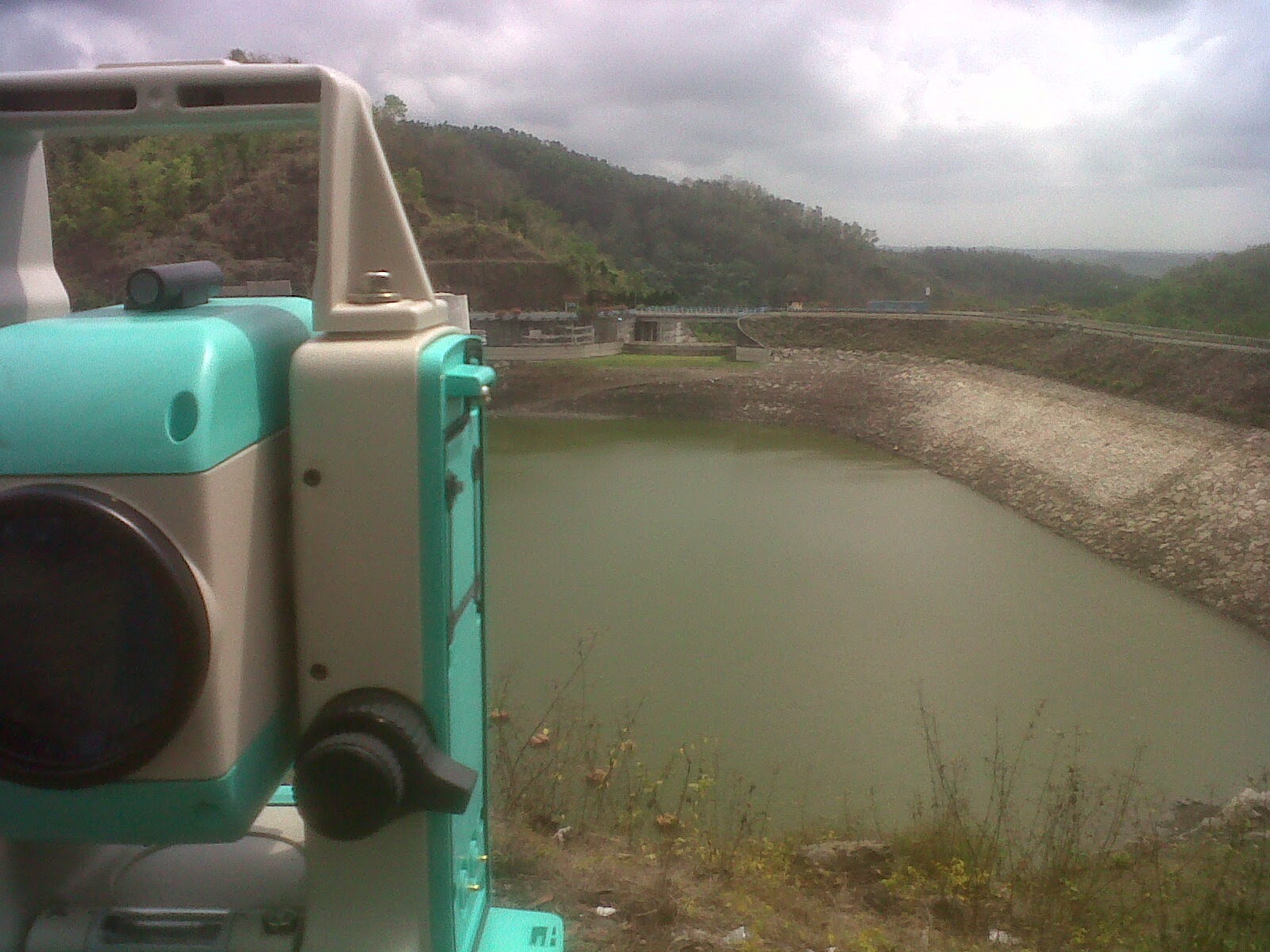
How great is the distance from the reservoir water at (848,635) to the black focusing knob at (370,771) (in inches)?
113

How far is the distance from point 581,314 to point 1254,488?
16.0 meters

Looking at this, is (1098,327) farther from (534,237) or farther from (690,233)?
(690,233)

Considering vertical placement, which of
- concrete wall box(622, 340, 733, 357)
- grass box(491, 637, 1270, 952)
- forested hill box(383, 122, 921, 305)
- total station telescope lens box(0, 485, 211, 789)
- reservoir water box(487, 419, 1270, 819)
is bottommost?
reservoir water box(487, 419, 1270, 819)

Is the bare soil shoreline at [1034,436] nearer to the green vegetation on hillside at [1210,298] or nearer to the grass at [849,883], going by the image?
the grass at [849,883]

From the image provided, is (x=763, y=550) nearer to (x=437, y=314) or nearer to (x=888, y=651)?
(x=888, y=651)

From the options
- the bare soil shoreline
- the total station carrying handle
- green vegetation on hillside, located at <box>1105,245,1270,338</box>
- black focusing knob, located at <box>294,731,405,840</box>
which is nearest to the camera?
black focusing knob, located at <box>294,731,405,840</box>

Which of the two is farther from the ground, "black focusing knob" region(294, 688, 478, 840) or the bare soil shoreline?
"black focusing knob" region(294, 688, 478, 840)

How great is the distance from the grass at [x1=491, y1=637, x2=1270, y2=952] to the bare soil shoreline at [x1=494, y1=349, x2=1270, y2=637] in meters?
2.62

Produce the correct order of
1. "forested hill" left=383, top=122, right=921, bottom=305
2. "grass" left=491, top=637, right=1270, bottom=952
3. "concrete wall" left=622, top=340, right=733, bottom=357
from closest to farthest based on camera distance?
"grass" left=491, top=637, right=1270, bottom=952
"concrete wall" left=622, top=340, right=733, bottom=357
"forested hill" left=383, top=122, right=921, bottom=305

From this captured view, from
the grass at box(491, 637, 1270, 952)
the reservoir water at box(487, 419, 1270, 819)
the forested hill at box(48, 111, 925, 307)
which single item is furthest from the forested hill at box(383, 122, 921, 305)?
the grass at box(491, 637, 1270, 952)

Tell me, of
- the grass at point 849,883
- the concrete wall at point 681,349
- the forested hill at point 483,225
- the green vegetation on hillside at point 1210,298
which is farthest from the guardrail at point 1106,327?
the grass at point 849,883

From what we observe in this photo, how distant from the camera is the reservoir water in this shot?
482 centimetres

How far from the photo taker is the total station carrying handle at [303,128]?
3.38 ft

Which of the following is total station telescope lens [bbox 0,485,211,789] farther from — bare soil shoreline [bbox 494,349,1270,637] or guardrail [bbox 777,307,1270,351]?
guardrail [bbox 777,307,1270,351]
